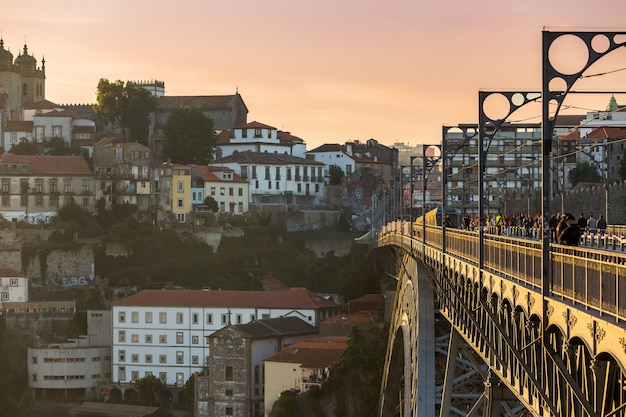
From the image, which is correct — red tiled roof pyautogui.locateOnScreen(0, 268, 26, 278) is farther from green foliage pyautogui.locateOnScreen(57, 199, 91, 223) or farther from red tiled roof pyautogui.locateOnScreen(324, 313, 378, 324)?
red tiled roof pyautogui.locateOnScreen(324, 313, 378, 324)

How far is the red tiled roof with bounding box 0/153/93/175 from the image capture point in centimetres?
11381

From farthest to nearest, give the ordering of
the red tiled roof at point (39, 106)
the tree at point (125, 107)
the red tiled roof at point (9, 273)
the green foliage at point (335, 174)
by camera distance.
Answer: the tree at point (125, 107)
the red tiled roof at point (39, 106)
the green foliage at point (335, 174)
the red tiled roof at point (9, 273)

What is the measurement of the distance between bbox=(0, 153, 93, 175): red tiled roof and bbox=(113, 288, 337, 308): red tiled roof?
21578 millimetres

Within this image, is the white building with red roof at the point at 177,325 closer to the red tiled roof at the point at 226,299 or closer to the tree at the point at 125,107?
the red tiled roof at the point at 226,299

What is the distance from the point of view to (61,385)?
305 feet

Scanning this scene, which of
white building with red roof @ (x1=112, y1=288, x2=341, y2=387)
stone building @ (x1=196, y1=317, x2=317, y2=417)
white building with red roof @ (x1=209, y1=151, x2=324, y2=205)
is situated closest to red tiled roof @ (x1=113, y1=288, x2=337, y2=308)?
white building with red roof @ (x1=112, y1=288, x2=341, y2=387)

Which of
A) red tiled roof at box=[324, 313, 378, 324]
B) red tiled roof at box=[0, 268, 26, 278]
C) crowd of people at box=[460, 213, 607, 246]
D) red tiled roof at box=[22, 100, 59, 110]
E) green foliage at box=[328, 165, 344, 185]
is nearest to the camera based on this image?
crowd of people at box=[460, 213, 607, 246]

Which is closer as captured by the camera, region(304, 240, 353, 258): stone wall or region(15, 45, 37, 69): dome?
region(304, 240, 353, 258): stone wall

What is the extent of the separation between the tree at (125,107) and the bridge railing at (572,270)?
4368 inches

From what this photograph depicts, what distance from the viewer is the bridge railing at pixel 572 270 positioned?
48.4 feet

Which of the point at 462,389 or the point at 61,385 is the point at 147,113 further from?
the point at 462,389

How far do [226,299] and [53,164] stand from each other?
27.4m

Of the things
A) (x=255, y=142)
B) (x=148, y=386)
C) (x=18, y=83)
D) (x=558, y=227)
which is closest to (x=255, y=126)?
(x=255, y=142)

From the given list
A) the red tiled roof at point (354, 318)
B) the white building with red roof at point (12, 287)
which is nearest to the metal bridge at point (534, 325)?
the red tiled roof at point (354, 318)
